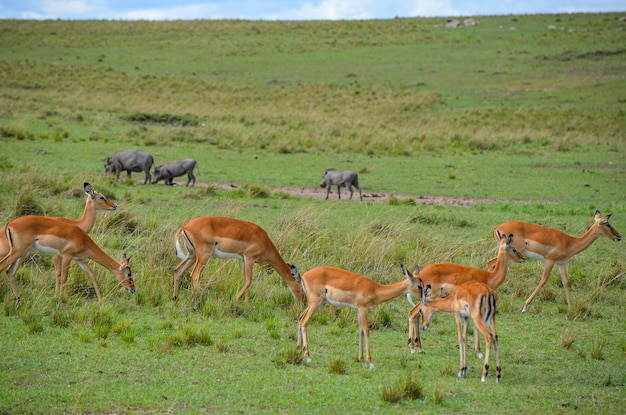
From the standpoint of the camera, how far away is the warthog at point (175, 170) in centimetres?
2200

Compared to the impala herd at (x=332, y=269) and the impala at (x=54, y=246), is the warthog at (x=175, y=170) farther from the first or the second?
the impala at (x=54, y=246)

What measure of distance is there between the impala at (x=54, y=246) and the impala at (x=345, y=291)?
3.11 metres

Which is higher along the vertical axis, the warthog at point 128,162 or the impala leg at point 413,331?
the warthog at point 128,162

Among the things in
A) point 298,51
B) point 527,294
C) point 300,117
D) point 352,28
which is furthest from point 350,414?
point 352,28

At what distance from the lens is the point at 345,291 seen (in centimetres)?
871

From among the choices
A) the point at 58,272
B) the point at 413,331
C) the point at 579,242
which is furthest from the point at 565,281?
the point at 58,272

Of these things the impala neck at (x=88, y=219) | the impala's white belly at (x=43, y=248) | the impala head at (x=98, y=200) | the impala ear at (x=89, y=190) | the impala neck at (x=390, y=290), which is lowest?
the impala neck at (x=390, y=290)

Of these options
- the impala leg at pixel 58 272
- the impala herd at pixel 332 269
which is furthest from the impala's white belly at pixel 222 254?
the impala leg at pixel 58 272

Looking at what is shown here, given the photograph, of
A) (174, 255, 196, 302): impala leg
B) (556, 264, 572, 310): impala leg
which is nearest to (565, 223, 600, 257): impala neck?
(556, 264, 572, 310): impala leg

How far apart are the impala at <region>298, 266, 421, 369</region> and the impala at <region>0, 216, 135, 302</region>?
10.2ft

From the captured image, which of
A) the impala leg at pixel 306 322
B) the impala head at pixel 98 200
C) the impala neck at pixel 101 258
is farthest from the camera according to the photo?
the impala head at pixel 98 200

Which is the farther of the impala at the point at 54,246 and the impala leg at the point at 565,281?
the impala leg at the point at 565,281

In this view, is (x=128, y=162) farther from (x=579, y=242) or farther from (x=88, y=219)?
(x=579, y=242)

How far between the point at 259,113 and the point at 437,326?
30.2 m
